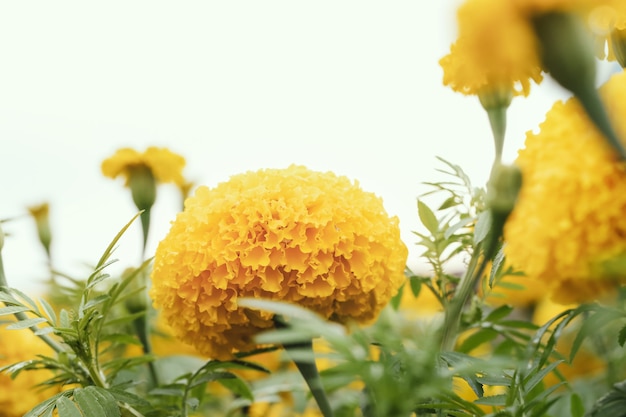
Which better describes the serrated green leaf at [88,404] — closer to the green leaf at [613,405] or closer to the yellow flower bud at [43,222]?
the green leaf at [613,405]

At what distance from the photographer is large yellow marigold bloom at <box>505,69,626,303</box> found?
461mm

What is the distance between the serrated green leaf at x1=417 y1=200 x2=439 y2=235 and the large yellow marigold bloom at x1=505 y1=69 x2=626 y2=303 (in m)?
0.29

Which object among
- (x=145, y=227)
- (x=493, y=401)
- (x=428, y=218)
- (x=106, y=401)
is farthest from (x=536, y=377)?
(x=145, y=227)

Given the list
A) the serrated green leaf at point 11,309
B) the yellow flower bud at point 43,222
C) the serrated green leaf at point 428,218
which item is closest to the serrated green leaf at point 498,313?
the serrated green leaf at point 428,218

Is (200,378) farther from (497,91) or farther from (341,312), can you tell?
(497,91)

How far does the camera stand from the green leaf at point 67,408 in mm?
611

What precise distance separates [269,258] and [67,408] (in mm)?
238

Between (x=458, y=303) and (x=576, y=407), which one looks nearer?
(x=576, y=407)

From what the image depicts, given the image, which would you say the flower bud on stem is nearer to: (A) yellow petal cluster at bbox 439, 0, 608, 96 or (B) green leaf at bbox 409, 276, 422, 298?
(A) yellow petal cluster at bbox 439, 0, 608, 96

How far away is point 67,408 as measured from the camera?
0.62 metres

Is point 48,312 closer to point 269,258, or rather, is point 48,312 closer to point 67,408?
point 67,408

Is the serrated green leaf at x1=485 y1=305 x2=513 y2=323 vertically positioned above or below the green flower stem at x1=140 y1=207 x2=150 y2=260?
below

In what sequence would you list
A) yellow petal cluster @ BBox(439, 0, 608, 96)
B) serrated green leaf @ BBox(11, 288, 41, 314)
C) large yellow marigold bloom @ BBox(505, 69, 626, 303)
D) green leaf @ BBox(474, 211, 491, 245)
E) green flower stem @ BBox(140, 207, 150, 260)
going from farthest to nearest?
green flower stem @ BBox(140, 207, 150, 260)
serrated green leaf @ BBox(11, 288, 41, 314)
green leaf @ BBox(474, 211, 491, 245)
large yellow marigold bloom @ BBox(505, 69, 626, 303)
yellow petal cluster @ BBox(439, 0, 608, 96)

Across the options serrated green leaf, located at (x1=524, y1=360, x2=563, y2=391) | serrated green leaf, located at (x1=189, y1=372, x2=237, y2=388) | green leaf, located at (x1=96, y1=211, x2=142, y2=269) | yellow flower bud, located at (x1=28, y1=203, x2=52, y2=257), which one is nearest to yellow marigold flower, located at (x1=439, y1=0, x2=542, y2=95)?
serrated green leaf, located at (x1=524, y1=360, x2=563, y2=391)
